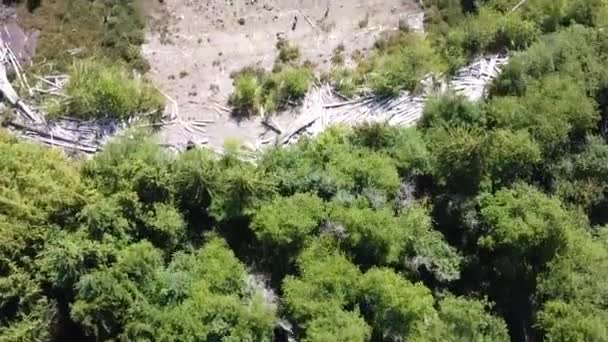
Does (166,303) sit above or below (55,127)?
below

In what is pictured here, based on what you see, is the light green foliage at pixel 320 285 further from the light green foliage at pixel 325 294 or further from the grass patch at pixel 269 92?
the grass patch at pixel 269 92

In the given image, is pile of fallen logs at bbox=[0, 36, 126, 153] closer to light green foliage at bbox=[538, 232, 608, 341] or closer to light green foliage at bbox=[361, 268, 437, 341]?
light green foliage at bbox=[361, 268, 437, 341]

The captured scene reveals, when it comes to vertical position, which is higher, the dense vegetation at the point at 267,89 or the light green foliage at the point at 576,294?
the dense vegetation at the point at 267,89

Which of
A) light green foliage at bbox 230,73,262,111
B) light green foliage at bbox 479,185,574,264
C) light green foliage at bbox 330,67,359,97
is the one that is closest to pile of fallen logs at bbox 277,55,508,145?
light green foliage at bbox 330,67,359,97

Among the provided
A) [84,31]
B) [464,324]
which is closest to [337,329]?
[464,324]

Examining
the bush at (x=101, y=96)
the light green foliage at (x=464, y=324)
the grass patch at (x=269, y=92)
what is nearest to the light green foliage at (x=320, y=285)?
the light green foliage at (x=464, y=324)

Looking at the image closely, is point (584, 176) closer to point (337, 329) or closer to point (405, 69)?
point (405, 69)
